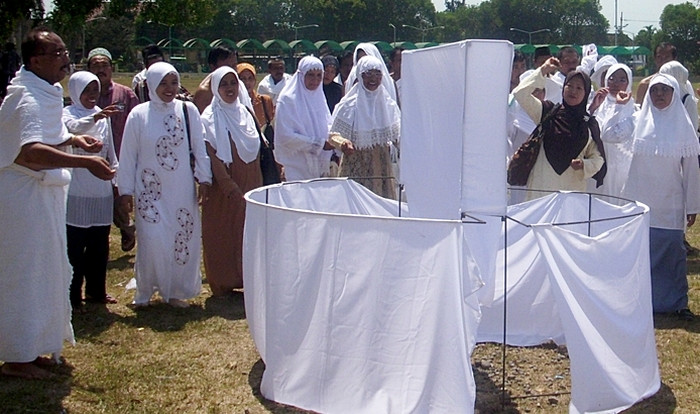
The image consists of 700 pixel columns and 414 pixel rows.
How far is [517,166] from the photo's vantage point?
20.2ft

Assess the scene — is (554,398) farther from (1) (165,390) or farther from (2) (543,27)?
(2) (543,27)

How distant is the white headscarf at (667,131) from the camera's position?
5.99 meters

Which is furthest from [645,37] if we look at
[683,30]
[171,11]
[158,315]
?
[158,315]

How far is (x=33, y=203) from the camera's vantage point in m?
4.50

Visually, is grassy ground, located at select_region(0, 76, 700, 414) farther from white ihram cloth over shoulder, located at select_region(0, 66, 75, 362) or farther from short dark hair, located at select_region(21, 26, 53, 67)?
short dark hair, located at select_region(21, 26, 53, 67)

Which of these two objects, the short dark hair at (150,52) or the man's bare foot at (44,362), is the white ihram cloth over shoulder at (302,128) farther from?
the man's bare foot at (44,362)

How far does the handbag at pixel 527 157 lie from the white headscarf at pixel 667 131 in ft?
2.14

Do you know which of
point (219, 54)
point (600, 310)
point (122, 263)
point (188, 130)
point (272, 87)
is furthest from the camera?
point (272, 87)

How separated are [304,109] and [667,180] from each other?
288cm

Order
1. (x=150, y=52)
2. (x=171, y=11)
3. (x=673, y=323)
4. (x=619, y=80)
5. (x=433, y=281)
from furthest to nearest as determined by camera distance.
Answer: (x=171, y=11) < (x=150, y=52) < (x=619, y=80) < (x=673, y=323) < (x=433, y=281)

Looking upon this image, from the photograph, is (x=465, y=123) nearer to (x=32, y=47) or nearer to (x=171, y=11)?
(x=32, y=47)

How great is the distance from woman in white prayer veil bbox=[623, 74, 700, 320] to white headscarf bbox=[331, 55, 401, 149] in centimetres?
186

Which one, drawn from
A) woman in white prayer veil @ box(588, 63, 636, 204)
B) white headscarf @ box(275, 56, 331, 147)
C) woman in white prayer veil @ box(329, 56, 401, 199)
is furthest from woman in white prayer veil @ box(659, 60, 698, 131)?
white headscarf @ box(275, 56, 331, 147)

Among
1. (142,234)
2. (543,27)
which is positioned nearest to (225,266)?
(142,234)
